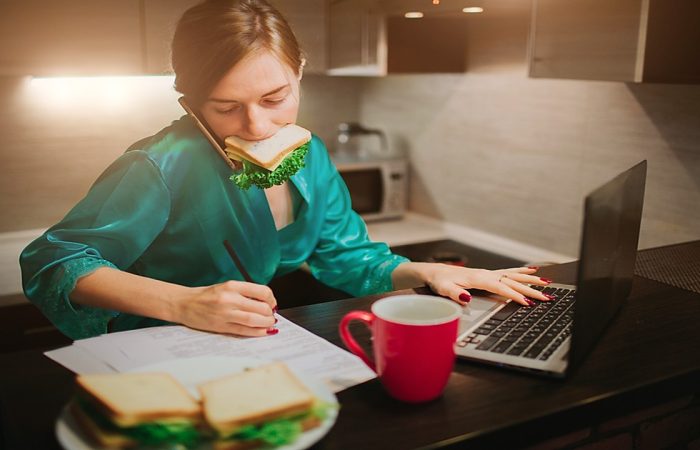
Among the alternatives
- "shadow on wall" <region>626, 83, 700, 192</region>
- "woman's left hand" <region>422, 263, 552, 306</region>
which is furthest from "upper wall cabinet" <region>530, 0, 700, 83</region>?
"woman's left hand" <region>422, 263, 552, 306</region>

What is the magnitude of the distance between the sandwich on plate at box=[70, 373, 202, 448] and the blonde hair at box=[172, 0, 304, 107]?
75 centimetres

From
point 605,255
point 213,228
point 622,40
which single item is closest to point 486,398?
point 605,255

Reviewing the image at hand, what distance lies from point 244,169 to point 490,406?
73 centimetres

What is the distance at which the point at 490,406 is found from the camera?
0.79 m

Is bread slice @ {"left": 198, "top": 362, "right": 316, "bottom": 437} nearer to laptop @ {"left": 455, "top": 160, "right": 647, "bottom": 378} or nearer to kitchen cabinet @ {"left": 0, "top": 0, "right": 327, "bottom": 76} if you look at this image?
laptop @ {"left": 455, "top": 160, "right": 647, "bottom": 378}

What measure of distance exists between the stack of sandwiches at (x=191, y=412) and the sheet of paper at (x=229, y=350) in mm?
136

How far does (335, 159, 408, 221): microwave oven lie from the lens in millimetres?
2656

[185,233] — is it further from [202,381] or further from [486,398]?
[486,398]

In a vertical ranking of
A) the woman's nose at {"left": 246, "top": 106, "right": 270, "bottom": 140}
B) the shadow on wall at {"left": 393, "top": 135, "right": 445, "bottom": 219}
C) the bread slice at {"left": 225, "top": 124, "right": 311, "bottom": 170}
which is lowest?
the shadow on wall at {"left": 393, "top": 135, "right": 445, "bottom": 219}

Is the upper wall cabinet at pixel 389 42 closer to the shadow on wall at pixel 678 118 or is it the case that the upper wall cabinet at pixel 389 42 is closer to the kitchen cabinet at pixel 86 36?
the kitchen cabinet at pixel 86 36

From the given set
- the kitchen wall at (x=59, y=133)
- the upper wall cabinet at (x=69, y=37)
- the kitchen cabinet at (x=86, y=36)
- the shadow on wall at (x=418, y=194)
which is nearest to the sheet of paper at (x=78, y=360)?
the kitchen cabinet at (x=86, y=36)

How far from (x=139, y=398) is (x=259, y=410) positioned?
0.40ft

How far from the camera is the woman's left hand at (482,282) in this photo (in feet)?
3.69

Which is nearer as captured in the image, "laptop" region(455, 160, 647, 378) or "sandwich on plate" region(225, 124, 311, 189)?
"laptop" region(455, 160, 647, 378)
